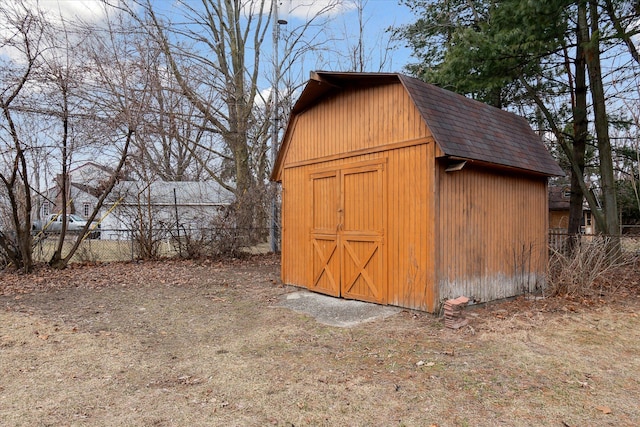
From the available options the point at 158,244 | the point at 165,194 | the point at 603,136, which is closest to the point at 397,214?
the point at 603,136

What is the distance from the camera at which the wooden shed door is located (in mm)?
6602

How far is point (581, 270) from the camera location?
275 inches

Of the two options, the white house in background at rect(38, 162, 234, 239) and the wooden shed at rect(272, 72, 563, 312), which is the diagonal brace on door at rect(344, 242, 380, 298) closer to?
the wooden shed at rect(272, 72, 563, 312)

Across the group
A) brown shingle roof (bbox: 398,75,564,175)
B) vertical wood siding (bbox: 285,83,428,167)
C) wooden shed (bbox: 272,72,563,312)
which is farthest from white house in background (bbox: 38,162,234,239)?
brown shingle roof (bbox: 398,75,564,175)

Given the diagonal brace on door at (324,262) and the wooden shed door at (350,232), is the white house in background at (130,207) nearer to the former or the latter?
the diagonal brace on door at (324,262)

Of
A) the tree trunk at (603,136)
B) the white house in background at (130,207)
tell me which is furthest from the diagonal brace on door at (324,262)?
the tree trunk at (603,136)

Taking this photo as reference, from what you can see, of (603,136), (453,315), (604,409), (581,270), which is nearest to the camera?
(604,409)

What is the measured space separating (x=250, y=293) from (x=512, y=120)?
20.3ft

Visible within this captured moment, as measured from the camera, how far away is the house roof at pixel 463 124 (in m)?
5.93

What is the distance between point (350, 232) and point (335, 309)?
4.34 feet

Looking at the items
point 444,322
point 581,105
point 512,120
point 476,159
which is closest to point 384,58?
point 581,105

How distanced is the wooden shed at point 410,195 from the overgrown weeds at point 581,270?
432 mm

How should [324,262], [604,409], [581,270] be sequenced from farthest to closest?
1. [324,262]
2. [581,270]
3. [604,409]

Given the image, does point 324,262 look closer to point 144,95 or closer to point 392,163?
point 392,163
